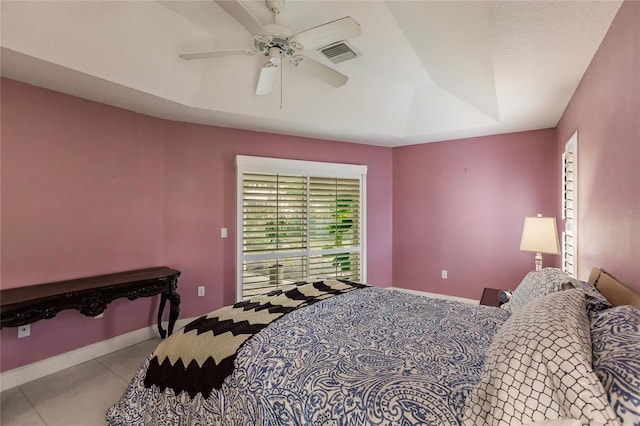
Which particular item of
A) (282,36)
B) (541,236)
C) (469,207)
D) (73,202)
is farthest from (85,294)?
(469,207)

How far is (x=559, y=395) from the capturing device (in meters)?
0.85

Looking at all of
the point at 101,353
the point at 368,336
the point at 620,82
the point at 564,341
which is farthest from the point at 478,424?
the point at 101,353

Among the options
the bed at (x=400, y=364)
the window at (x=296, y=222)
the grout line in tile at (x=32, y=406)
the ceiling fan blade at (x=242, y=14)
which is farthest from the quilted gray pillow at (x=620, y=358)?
the window at (x=296, y=222)

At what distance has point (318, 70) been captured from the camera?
2.54 metres

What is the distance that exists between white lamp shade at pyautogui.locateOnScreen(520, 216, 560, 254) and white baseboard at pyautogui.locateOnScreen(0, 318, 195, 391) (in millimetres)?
3875

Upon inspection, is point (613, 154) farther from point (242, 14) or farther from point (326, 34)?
point (242, 14)

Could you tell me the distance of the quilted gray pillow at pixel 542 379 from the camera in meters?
0.80

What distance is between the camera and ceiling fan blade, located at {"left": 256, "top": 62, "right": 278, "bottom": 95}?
2510 millimetres

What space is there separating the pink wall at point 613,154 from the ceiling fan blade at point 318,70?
1.68 meters

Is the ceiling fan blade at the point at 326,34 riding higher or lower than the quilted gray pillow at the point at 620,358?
higher

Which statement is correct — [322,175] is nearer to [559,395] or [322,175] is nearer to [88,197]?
[88,197]

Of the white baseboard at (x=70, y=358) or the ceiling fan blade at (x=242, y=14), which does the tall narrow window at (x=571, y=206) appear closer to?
the ceiling fan blade at (x=242, y=14)

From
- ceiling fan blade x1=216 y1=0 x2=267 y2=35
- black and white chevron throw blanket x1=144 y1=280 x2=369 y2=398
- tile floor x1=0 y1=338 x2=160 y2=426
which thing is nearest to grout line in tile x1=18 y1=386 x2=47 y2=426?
tile floor x1=0 y1=338 x2=160 y2=426

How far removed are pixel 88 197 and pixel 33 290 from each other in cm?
90
